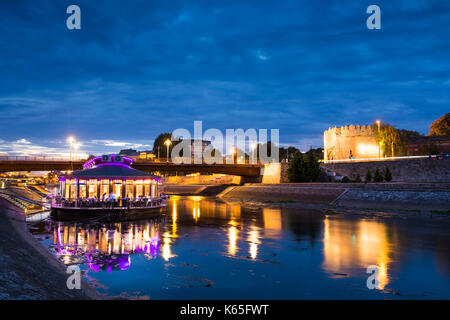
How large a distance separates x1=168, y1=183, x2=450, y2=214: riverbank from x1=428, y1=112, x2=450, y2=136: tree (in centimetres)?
6924

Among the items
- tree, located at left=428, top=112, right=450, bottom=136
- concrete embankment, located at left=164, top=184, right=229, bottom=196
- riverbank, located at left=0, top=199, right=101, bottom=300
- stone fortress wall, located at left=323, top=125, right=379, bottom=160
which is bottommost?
concrete embankment, located at left=164, top=184, right=229, bottom=196

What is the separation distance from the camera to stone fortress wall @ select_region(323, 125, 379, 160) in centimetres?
9688

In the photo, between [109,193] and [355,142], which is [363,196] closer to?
[109,193]

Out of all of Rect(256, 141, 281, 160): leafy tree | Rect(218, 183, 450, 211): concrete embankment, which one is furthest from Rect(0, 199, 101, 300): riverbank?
Rect(256, 141, 281, 160): leafy tree

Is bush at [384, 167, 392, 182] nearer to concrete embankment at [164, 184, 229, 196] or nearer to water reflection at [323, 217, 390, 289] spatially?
water reflection at [323, 217, 390, 289]

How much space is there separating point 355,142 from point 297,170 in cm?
2951

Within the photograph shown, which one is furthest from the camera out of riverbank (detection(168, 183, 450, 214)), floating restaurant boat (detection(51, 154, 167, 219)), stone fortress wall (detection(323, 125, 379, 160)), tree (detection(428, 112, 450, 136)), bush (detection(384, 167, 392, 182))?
tree (detection(428, 112, 450, 136))

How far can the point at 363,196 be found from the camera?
53844mm

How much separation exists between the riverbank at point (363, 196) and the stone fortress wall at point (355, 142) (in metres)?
30.8

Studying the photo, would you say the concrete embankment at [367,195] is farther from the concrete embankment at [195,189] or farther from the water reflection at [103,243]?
the water reflection at [103,243]

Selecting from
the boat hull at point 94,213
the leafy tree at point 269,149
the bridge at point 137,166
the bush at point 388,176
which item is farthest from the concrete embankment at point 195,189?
the boat hull at point 94,213

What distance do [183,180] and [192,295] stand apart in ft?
369

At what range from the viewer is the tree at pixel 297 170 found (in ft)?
249

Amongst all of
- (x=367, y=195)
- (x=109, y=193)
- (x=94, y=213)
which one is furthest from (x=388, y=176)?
(x=94, y=213)
